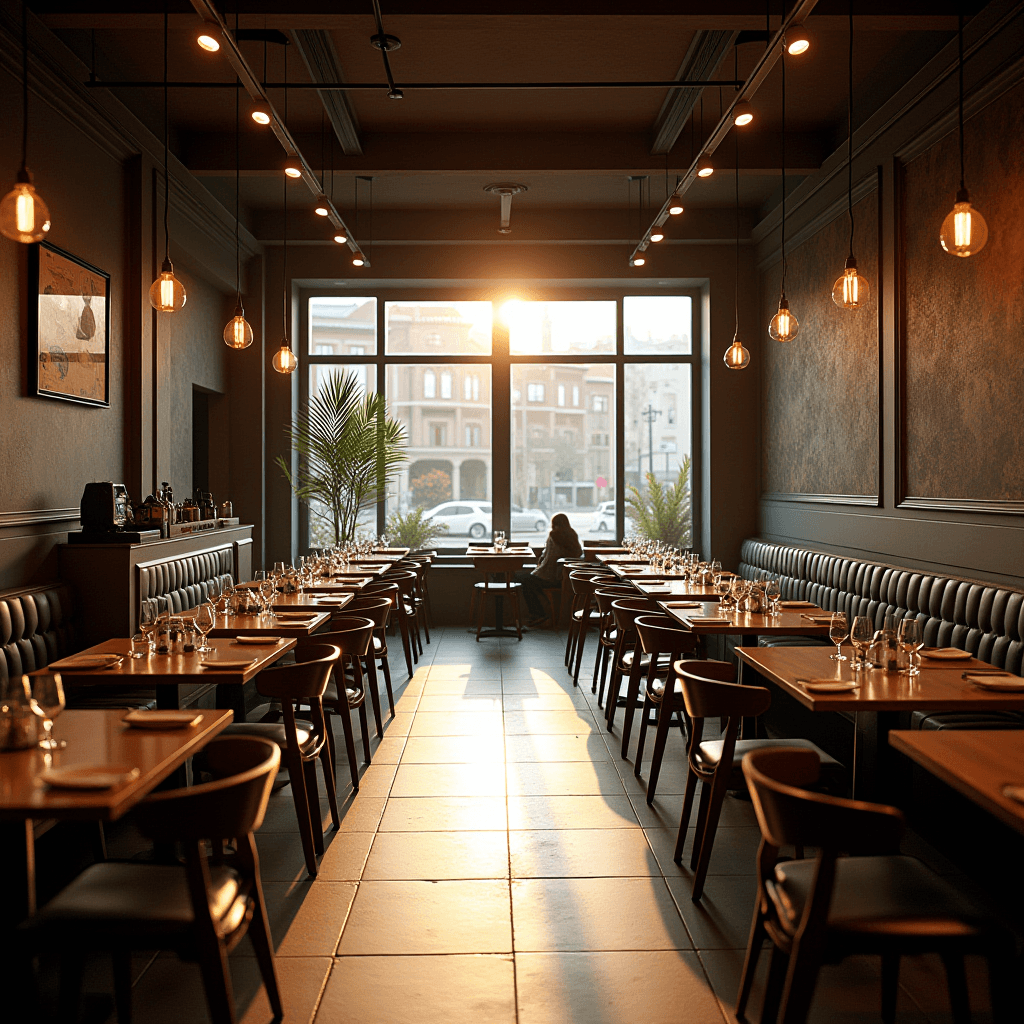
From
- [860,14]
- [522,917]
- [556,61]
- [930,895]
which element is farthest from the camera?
[556,61]

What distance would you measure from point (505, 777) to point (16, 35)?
474cm

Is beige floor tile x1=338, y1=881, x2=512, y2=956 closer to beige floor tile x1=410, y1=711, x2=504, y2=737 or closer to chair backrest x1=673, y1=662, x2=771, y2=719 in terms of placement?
chair backrest x1=673, y1=662, x2=771, y2=719

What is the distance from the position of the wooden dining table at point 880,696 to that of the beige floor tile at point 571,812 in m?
1.03

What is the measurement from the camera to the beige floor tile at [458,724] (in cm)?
549

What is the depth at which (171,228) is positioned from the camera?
7168mm

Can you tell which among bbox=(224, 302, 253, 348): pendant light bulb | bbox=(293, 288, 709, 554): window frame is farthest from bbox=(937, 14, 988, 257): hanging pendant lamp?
bbox=(293, 288, 709, 554): window frame

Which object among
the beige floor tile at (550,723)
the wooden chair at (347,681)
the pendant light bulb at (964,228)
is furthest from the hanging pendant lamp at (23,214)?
the beige floor tile at (550,723)

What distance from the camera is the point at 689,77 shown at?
6.33 meters

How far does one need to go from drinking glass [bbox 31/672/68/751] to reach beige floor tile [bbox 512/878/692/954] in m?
1.57

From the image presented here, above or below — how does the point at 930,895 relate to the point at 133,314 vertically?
below

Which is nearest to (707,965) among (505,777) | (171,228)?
(505,777)

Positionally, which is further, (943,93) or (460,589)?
(460,589)

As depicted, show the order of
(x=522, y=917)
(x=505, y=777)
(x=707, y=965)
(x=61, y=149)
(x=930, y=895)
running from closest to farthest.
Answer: (x=930, y=895), (x=707, y=965), (x=522, y=917), (x=505, y=777), (x=61, y=149)

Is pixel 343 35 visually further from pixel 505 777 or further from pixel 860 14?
pixel 505 777
